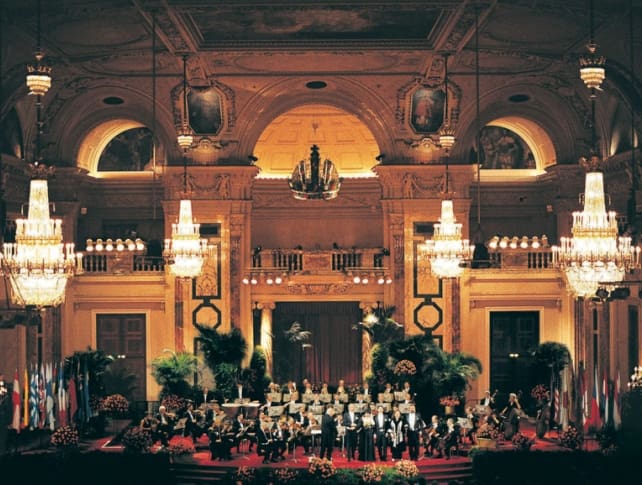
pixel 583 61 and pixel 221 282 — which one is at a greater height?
pixel 583 61

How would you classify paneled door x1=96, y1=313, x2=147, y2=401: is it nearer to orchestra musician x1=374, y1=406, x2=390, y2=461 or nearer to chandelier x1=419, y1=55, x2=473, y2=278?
orchestra musician x1=374, y1=406, x2=390, y2=461

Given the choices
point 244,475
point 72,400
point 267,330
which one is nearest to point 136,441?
point 244,475

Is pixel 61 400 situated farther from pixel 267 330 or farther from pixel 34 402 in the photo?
pixel 267 330

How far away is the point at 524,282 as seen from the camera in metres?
29.6

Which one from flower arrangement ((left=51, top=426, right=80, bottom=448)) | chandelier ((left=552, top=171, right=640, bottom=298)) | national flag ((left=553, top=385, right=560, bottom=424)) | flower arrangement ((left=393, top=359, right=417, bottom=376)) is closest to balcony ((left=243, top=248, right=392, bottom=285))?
flower arrangement ((left=393, top=359, right=417, bottom=376))

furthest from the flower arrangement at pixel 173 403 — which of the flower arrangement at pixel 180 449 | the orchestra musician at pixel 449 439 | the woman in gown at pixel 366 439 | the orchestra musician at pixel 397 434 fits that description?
the orchestra musician at pixel 449 439

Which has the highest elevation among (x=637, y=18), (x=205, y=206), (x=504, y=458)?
(x=637, y=18)

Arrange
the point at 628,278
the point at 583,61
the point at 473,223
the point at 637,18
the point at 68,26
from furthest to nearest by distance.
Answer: the point at 473,223
the point at 628,278
the point at 68,26
the point at 637,18
the point at 583,61

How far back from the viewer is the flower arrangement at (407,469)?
66.3 feet

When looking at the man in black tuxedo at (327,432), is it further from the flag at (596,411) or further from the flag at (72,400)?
the flag at (72,400)

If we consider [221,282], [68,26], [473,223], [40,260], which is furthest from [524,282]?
[40,260]

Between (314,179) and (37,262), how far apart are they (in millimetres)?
15170

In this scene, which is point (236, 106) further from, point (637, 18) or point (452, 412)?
point (637, 18)

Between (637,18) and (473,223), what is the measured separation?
1307 cm
